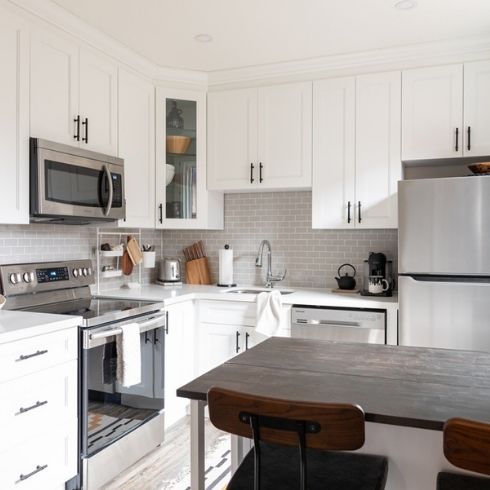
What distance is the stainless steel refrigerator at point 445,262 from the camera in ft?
9.11

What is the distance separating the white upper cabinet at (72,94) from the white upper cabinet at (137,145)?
0.12 meters

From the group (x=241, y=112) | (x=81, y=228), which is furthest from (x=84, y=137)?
(x=241, y=112)

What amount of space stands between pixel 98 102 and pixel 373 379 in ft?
8.00

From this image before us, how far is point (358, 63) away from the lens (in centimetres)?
345

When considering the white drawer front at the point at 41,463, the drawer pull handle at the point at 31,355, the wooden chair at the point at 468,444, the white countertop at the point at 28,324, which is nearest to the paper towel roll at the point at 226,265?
the white countertop at the point at 28,324

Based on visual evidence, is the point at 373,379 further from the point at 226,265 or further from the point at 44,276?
the point at 226,265

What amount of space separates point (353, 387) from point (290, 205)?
8.73 ft

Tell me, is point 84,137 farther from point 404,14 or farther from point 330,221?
point 404,14

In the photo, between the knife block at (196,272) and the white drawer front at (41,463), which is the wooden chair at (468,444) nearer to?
the white drawer front at (41,463)

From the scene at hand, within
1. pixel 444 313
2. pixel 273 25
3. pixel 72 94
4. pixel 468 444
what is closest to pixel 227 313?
pixel 444 313

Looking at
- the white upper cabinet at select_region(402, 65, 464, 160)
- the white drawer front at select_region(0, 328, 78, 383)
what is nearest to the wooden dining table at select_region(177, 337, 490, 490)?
the white drawer front at select_region(0, 328, 78, 383)

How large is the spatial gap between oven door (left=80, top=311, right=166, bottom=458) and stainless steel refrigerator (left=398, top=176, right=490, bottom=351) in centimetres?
149

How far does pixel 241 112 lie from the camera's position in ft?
12.4

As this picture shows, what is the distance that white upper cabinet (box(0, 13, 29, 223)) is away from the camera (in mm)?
2500
